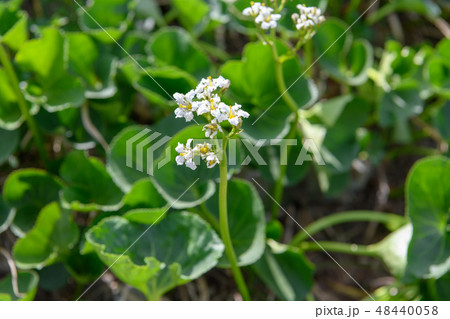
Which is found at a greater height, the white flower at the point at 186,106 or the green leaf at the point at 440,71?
the white flower at the point at 186,106

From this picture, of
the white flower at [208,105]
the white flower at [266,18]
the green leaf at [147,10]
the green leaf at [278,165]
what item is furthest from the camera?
the green leaf at [147,10]

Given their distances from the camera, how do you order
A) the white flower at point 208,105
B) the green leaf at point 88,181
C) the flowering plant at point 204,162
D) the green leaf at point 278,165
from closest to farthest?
the white flower at point 208,105
the flowering plant at point 204,162
the green leaf at point 88,181
the green leaf at point 278,165

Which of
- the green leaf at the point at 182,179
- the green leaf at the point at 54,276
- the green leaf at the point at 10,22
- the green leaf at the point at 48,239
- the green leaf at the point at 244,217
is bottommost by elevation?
the green leaf at the point at 54,276

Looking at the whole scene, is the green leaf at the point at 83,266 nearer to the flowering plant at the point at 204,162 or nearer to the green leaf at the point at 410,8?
the flowering plant at the point at 204,162

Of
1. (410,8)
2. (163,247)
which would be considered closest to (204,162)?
(163,247)

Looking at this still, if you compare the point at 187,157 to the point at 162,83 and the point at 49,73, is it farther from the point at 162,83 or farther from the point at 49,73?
the point at 49,73

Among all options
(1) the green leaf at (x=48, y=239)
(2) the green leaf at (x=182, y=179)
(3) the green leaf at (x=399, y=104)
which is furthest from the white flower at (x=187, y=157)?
(3) the green leaf at (x=399, y=104)

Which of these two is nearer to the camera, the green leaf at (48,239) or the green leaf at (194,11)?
the green leaf at (48,239)
